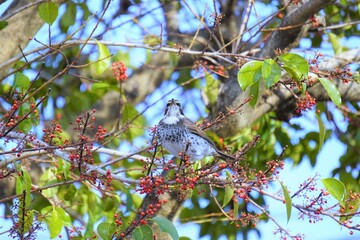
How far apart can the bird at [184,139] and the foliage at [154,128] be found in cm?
8

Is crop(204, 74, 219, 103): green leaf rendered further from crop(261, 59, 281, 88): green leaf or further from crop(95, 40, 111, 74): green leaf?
crop(261, 59, 281, 88): green leaf

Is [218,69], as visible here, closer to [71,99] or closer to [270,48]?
[270,48]

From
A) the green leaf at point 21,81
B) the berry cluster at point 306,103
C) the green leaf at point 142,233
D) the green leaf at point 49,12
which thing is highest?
the green leaf at point 49,12

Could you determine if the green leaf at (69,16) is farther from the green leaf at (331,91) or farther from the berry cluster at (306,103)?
the green leaf at (331,91)

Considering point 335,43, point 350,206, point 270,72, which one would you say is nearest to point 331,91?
point 270,72

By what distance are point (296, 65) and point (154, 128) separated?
76 cm

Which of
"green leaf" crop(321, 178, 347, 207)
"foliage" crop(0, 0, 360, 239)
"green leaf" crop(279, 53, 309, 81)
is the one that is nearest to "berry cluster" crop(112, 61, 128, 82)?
"foliage" crop(0, 0, 360, 239)

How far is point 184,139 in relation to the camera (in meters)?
4.11

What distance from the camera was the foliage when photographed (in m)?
3.28

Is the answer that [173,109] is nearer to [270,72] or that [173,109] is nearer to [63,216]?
[63,216]

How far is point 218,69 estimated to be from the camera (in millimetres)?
4844

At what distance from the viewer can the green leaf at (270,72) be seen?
324 centimetres

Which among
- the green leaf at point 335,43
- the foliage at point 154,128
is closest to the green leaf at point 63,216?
the foliage at point 154,128

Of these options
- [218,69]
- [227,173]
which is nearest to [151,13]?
[218,69]
